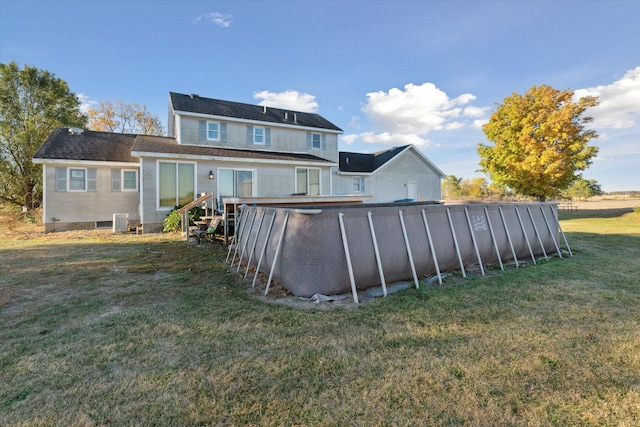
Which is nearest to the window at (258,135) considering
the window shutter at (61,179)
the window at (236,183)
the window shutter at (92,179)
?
the window at (236,183)

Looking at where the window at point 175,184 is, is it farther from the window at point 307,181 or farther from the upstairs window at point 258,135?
the window at point 307,181

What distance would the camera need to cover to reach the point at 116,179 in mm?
13461

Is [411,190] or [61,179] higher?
[61,179]

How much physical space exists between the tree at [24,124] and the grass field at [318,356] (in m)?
17.9

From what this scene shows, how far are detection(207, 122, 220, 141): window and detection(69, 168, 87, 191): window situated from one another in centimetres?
573

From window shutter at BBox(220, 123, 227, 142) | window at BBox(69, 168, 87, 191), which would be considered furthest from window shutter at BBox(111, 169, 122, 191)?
window shutter at BBox(220, 123, 227, 142)

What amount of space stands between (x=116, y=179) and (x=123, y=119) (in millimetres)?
18361

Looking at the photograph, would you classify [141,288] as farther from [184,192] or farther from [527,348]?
[184,192]

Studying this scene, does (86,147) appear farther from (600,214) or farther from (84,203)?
(600,214)

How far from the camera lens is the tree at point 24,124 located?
1734 cm

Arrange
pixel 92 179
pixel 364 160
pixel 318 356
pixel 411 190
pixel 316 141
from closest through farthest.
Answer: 1. pixel 318 356
2. pixel 92 179
3. pixel 316 141
4. pixel 411 190
5. pixel 364 160

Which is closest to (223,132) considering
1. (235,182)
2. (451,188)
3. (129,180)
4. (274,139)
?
(274,139)

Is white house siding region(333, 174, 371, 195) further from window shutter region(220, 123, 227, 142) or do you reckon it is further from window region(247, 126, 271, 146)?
window shutter region(220, 123, 227, 142)

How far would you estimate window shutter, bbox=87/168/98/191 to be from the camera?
13.0 metres
